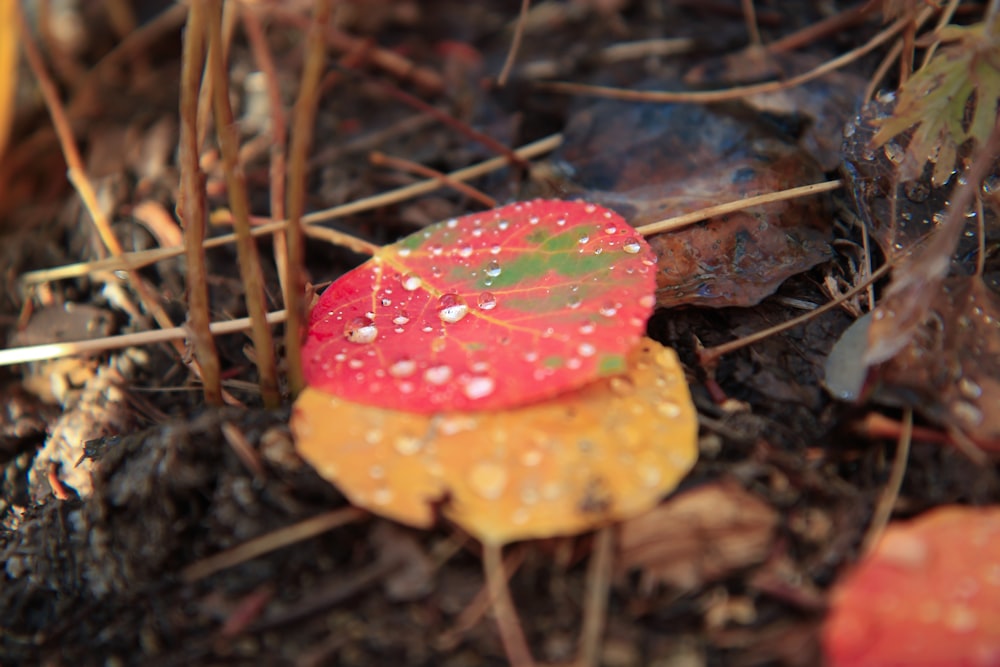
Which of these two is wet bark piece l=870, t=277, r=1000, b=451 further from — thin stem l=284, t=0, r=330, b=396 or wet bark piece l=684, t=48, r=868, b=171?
thin stem l=284, t=0, r=330, b=396

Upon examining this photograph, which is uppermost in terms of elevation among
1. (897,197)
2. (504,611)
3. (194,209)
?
(194,209)

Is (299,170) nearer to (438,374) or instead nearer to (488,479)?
(438,374)

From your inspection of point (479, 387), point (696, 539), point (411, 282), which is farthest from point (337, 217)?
point (696, 539)

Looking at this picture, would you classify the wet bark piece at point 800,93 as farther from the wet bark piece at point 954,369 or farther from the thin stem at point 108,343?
the thin stem at point 108,343

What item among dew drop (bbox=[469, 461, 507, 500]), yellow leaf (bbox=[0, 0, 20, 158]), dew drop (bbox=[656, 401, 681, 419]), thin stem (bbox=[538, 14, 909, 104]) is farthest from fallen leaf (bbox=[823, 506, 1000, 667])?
yellow leaf (bbox=[0, 0, 20, 158])

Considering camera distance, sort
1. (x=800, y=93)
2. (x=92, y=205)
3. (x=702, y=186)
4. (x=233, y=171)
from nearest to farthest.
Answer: (x=233, y=171), (x=702, y=186), (x=800, y=93), (x=92, y=205)

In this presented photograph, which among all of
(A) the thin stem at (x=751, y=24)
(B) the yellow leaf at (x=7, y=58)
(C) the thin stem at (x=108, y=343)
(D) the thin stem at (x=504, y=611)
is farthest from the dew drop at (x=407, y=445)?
(B) the yellow leaf at (x=7, y=58)

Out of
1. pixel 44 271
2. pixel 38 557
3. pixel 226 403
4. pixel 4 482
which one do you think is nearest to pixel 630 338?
pixel 226 403
